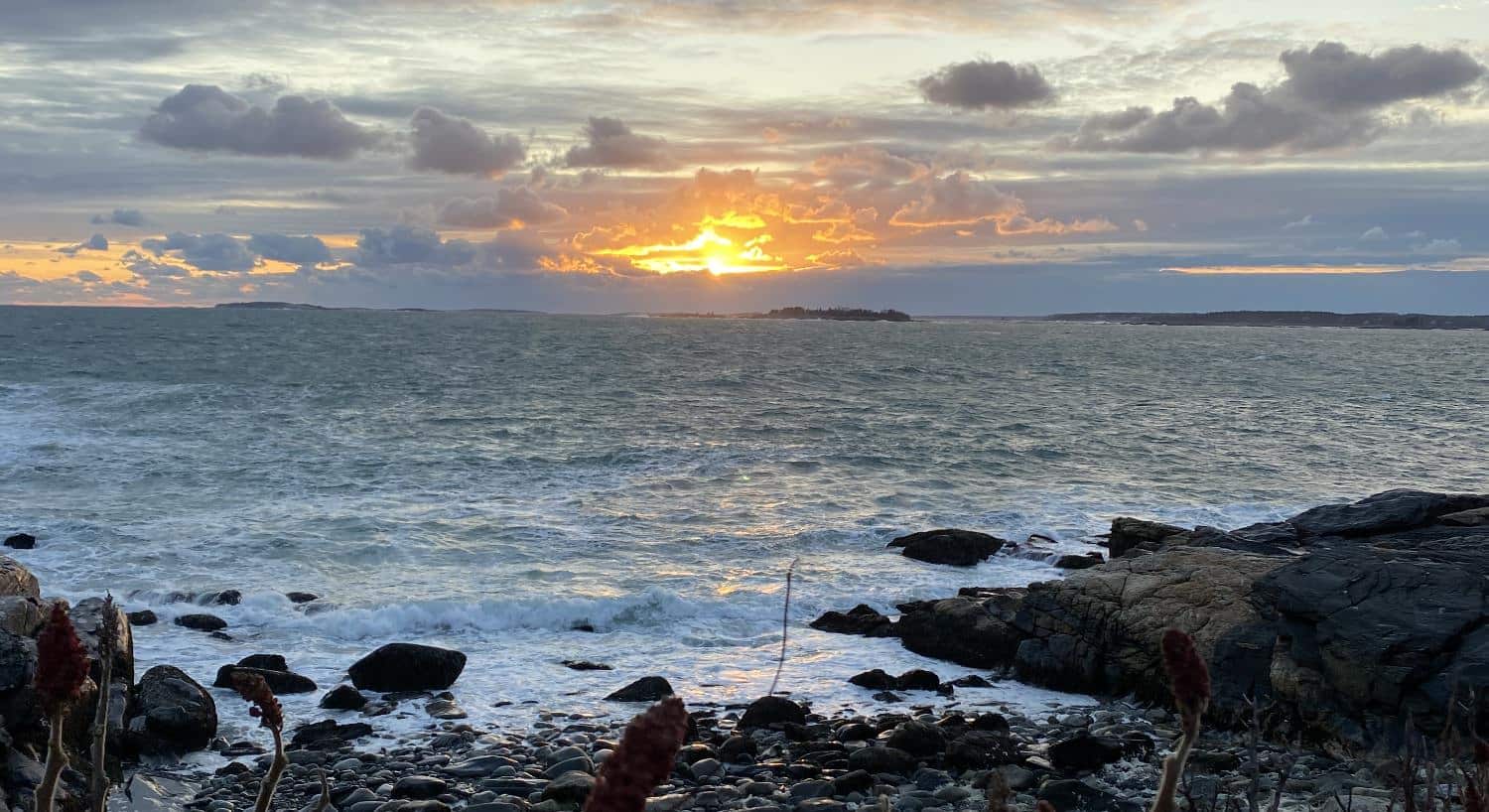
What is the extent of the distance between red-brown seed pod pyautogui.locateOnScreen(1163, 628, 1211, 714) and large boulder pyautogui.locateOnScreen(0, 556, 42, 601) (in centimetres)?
1212

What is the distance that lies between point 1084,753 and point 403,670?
8.35 metres

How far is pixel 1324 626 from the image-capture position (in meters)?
11.6

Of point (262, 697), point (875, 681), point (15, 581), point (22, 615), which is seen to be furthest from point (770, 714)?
point (262, 697)

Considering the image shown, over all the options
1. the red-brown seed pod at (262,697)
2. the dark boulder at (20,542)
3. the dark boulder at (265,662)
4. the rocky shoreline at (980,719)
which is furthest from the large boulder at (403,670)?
the red-brown seed pod at (262,697)

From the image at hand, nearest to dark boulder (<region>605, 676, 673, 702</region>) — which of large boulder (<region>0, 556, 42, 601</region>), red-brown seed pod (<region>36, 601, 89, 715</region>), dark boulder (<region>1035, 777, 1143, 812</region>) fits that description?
dark boulder (<region>1035, 777, 1143, 812</region>)

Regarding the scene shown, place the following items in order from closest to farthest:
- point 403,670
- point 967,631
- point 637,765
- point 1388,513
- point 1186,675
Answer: point 637,765 → point 1186,675 → point 403,670 → point 967,631 → point 1388,513

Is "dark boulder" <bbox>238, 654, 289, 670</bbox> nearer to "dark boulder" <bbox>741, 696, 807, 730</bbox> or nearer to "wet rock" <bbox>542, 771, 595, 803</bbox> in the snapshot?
"wet rock" <bbox>542, 771, 595, 803</bbox>

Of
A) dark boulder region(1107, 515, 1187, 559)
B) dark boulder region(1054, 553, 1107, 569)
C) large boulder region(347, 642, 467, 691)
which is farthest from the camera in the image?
dark boulder region(1054, 553, 1107, 569)

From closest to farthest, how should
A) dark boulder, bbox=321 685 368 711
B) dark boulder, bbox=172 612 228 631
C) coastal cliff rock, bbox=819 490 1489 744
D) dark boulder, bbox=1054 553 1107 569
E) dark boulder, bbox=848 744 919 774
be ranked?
coastal cliff rock, bbox=819 490 1489 744
dark boulder, bbox=848 744 919 774
dark boulder, bbox=321 685 368 711
dark boulder, bbox=172 612 228 631
dark boulder, bbox=1054 553 1107 569

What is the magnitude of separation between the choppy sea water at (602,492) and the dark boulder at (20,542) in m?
0.37

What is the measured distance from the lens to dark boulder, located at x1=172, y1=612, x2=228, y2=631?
53.1ft

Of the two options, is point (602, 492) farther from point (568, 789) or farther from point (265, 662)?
point (568, 789)

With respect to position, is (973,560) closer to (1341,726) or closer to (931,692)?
(931,692)

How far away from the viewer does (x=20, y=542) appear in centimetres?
2053
